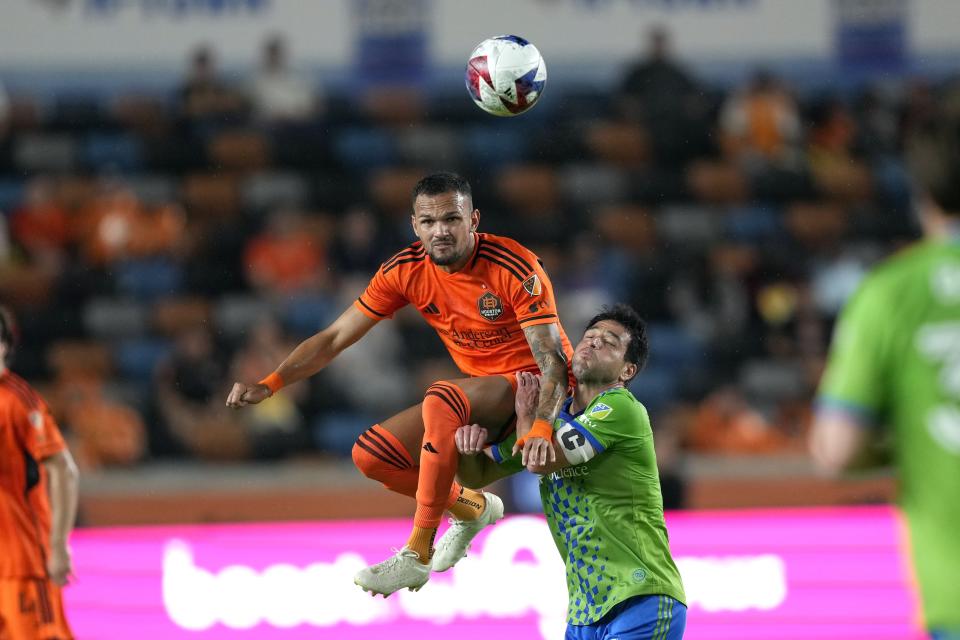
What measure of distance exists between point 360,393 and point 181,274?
2457mm

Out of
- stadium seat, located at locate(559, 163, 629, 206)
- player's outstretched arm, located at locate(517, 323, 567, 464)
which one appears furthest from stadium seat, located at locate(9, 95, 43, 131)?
player's outstretched arm, located at locate(517, 323, 567, 464)

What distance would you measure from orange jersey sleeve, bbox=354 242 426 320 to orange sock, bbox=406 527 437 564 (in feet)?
3.02

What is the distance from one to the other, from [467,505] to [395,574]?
55 cm

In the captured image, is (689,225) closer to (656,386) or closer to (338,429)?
(656,386)

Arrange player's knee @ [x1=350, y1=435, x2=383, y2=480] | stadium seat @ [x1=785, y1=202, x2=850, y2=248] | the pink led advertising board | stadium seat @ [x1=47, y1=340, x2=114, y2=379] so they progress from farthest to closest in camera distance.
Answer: stadium seat @ [x1=785, y1=202, x2=850, y2=248] → stadium seat @ [x1=47, y1=340, x2=114, y2=379] → the pink led advertising board → player's knee @ [x1=350, y1=435, x2=383, y2=480]

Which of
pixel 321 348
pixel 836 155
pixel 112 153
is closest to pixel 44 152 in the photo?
pixel 112 153

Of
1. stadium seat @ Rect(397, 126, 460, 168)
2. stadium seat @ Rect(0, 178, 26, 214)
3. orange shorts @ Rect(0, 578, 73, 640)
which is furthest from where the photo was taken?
stadium seat @ Rect(397, 126, 460, 168)

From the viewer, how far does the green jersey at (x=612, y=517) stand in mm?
5105

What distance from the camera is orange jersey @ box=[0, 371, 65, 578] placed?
6.21 meters

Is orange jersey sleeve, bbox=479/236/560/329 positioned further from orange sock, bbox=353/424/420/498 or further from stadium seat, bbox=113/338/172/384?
stadium seat, bbox=113/338/172/384

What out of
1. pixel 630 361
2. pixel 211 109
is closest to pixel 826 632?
pixel 630 361

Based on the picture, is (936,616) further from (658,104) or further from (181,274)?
(658,104)

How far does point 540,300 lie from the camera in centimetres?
521

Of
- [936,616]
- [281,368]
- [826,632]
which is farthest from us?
[826,632]
